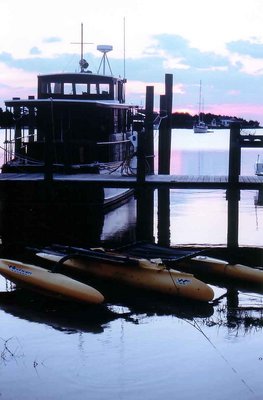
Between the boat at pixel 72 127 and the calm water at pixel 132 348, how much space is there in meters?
8.07

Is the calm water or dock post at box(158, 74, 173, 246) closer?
the calm water

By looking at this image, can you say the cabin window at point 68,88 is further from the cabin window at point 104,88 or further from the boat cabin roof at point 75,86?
the cabin window at point 104,88

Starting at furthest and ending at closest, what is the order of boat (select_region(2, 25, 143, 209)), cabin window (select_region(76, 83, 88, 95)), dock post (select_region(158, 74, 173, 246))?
cabin window (select_region(76, 83, 88, 95)) → dock post (select_region(158, 74, 173, 246)) → boat (select_region(2, 25, 143, 209))

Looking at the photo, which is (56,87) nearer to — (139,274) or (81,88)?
(81,88)

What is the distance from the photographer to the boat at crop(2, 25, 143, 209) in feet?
75.6

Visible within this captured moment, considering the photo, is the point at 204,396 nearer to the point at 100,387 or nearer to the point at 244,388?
the point at 244,388

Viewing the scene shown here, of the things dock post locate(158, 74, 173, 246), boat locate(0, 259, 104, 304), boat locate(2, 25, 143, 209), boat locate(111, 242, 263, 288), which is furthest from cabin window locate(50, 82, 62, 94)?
boat locate(0, 259, 104, 304)

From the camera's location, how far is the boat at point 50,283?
1281cm

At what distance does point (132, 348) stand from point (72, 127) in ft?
48.2

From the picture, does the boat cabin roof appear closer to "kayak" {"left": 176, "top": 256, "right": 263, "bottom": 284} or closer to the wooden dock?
the wooden dock

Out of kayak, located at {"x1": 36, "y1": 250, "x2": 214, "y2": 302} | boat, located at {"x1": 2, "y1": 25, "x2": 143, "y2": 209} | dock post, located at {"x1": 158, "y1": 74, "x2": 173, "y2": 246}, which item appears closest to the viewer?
kayak, located at {"x1": 36, "y1": 250, "x2": 214, "y2": 302}

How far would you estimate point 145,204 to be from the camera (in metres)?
22.1

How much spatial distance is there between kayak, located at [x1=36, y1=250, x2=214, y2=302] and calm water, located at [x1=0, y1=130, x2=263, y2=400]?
0.85ft

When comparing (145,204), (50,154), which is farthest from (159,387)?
(145,204)
